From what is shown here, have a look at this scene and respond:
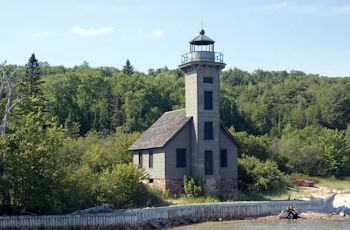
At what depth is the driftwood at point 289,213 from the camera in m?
29.2

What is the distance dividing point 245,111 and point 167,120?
54706 millimetres

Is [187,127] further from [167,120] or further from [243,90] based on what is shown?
[243,90]

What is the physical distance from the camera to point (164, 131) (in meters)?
35.8

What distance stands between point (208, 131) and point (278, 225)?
29.8 feet

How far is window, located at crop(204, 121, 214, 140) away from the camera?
1310 inches

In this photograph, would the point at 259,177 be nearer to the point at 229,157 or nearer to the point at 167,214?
the point at 229,157

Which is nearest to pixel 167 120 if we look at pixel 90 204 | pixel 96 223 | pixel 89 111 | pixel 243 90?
pixel 90 204

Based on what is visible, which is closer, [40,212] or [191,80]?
[40,212]

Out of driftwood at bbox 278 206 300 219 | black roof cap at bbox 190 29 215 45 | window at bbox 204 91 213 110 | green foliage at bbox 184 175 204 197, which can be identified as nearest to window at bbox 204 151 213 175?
green foliage at bbox 184 175 204 197

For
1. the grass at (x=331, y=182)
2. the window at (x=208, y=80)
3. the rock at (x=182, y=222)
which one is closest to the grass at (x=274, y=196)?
the grass at (x=331, y=182)

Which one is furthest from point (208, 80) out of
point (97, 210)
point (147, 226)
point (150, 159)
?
point (97, 210)

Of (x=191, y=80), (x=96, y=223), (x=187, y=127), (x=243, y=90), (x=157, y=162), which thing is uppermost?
(x=243, y=90)

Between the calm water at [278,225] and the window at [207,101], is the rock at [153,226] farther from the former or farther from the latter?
the window at [207,101]

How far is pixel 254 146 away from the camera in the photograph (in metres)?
43.5
